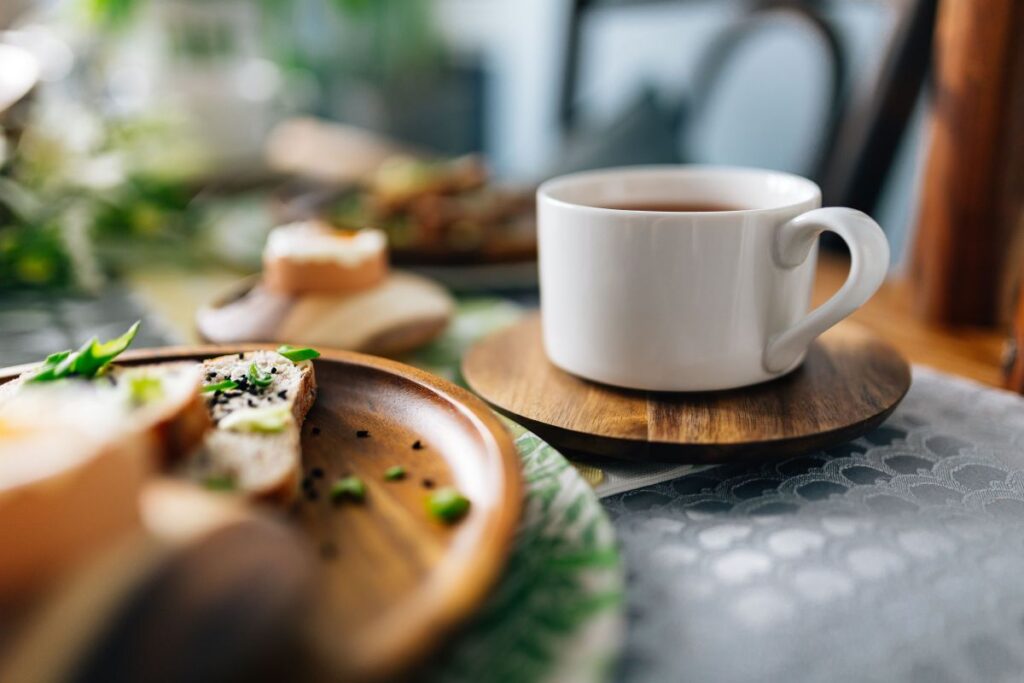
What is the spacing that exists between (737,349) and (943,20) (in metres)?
0.53

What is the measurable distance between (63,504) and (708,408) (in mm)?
422

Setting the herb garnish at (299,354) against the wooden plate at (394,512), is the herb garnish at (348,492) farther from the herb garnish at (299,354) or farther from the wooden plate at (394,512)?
the herb garnish at (299,354)

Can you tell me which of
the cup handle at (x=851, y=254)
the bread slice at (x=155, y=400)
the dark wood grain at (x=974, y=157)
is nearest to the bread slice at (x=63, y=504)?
the bread slice at (x=155, y=400)

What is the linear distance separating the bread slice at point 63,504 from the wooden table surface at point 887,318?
0.56m

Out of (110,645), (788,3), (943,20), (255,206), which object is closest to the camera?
(110,645)

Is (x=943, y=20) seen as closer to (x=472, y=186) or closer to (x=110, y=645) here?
(x=472, y=186)

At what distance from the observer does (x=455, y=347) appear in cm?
90

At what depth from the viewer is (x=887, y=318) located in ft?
3.13

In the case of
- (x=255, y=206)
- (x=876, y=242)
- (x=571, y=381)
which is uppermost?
(x=876, y=242)

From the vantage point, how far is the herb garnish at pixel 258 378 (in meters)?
0.57

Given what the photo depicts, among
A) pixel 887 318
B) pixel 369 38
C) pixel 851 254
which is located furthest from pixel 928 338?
pixel 369 38

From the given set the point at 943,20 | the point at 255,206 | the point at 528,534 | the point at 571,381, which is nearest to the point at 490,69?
the point at 255,206

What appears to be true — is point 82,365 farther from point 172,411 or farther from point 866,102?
point 866,102

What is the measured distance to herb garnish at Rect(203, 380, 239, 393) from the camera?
545 mm
